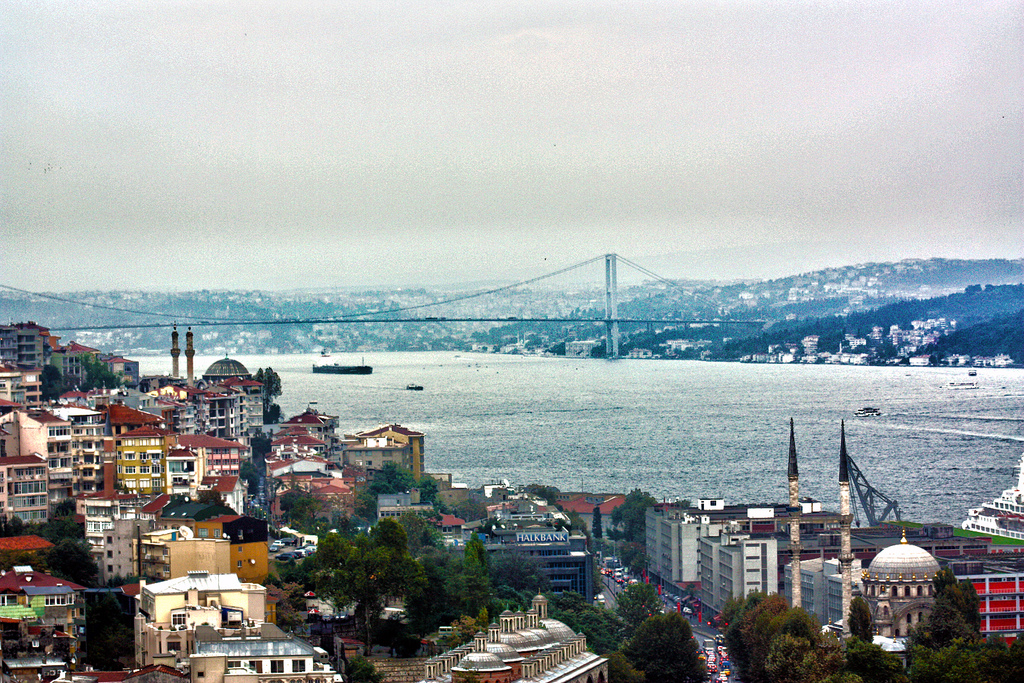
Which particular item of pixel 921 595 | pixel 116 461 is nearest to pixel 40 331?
pixel 116 461

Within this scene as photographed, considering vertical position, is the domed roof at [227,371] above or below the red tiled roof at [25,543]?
above

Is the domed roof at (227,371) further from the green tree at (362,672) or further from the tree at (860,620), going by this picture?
the green tree at (362,672)

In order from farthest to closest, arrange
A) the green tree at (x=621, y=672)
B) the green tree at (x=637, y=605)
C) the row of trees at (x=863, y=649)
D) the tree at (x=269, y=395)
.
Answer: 1. the tree at (x=269, y=395)
2. the green tree at (x=637, y=605)
3. the green tree at (x=621, y=672)
4. the row of trees at (x=863, y=649)

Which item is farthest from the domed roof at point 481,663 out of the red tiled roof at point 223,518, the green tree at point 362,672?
the red tiled roof at point 223,518

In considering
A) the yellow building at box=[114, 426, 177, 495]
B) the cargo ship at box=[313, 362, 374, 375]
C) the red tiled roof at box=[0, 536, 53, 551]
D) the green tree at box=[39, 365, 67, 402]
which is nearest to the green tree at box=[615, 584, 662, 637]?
the yellow building at box=[114, 426, 177, 495]

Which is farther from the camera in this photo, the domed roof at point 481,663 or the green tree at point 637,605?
the green tree at point 637,605

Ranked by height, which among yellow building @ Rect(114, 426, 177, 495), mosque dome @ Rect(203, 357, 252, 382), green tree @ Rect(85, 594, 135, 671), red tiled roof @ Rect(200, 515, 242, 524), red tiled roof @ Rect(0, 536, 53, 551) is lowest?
green tree @ Rect(85, 594, 135, 671)

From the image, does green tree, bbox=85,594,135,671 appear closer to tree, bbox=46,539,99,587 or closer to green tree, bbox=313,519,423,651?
tree, bbox=46,539,99,587
